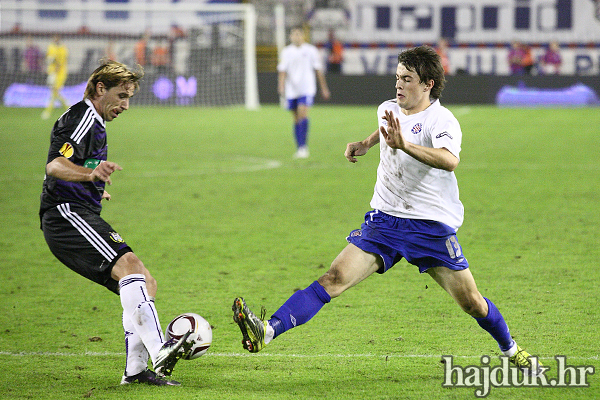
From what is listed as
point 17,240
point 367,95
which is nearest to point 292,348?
point 17,240

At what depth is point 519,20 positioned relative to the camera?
35844mm

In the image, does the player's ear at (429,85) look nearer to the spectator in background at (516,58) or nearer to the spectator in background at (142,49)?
the spectator in background at (142,49)

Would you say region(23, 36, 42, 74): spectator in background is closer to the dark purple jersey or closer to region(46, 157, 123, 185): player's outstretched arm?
the dark purple jersey

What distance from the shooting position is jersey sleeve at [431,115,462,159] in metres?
4.21

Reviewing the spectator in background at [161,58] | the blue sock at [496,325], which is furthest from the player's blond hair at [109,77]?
the spectator in background at [161,58]

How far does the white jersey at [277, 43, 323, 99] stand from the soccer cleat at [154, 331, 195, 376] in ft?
39.5

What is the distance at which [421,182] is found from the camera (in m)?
4.45

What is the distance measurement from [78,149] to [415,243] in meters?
1.91

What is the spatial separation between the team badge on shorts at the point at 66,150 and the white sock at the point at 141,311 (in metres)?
0.73

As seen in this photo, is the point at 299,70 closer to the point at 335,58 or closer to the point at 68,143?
the point at 68,143

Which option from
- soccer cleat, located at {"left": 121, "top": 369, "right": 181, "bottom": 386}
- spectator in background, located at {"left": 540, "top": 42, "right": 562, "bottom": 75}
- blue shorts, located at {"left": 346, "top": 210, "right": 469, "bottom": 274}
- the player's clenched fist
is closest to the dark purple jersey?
the player's clenched fist

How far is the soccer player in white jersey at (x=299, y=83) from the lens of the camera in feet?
51.2

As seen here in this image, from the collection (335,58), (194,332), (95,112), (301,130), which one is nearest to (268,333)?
(194,332)

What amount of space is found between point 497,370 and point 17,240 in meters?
5.88
